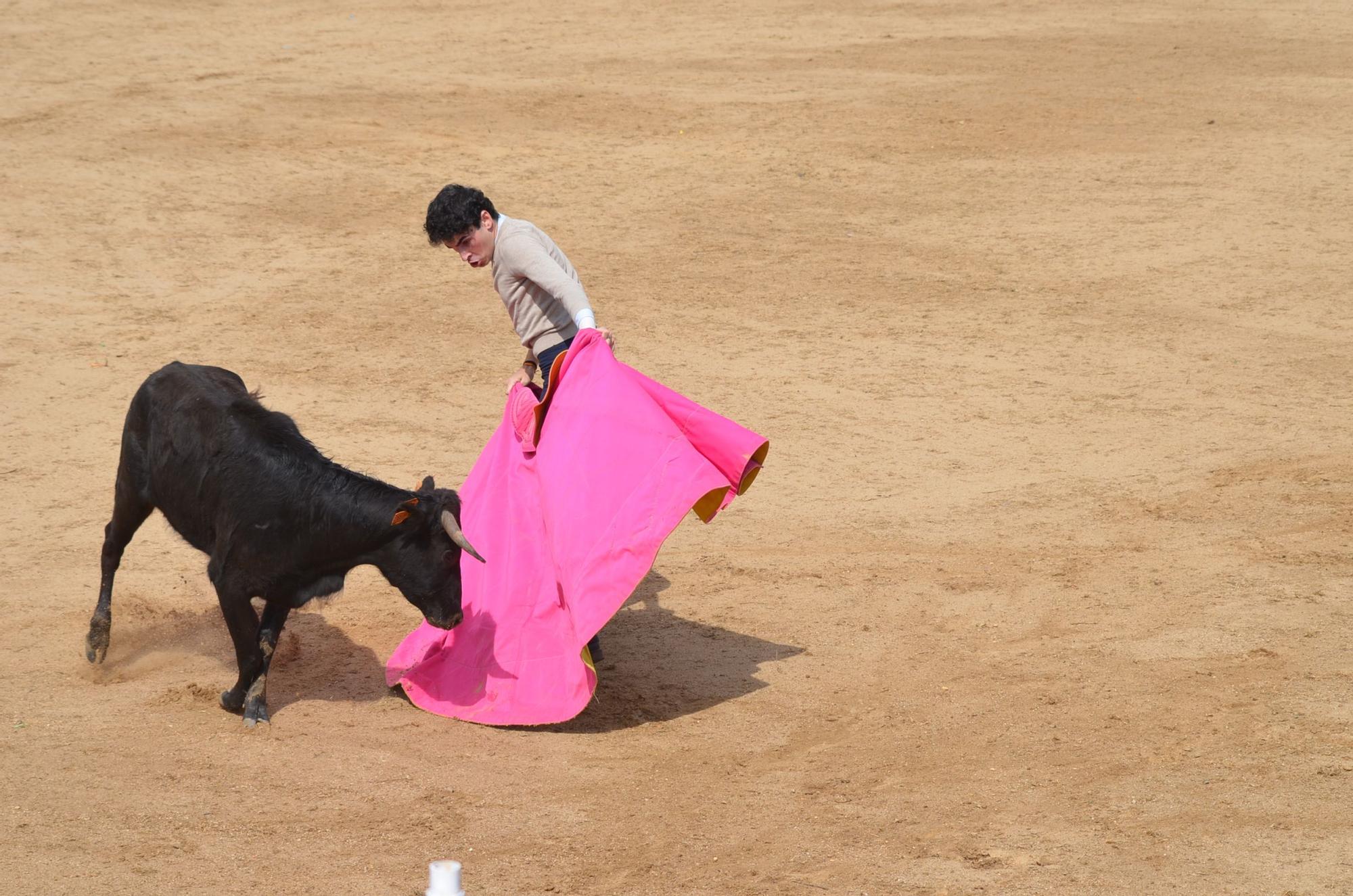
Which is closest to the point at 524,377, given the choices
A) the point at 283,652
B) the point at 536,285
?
the point at 536,285

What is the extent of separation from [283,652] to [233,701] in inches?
34.5

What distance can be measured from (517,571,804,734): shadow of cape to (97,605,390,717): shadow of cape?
1.02m

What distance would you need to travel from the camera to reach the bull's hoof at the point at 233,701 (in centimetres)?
630

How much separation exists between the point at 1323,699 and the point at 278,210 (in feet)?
34.8

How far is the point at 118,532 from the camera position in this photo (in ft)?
23.4

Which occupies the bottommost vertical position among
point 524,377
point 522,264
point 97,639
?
point 97,639

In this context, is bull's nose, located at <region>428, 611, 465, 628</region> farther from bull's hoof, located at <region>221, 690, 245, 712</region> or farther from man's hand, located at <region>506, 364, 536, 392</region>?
Answer: man's hand, located at <region>506, 364, 536, 392</region>

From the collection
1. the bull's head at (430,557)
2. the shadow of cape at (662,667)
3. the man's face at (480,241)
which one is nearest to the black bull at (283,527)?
the bull's head at (430,557)

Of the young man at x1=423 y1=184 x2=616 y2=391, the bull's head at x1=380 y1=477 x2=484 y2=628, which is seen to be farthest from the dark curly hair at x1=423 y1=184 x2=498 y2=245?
the bull's head at x1=380 y1=477 x2=484 y2=628

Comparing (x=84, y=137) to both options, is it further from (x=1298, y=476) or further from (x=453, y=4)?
(x=1298, y=476)

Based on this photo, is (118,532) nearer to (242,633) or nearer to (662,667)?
(242,633)

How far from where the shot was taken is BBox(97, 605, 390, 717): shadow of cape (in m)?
6.73

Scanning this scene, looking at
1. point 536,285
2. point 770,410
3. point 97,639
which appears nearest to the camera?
point 536,285

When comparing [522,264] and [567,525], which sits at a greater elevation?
[522,264]
